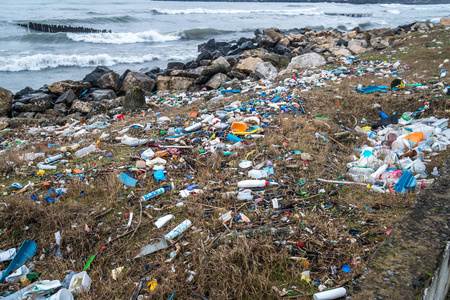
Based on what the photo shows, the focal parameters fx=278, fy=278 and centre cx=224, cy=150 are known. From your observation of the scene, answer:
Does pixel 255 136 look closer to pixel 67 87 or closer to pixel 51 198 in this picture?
pixel 51 198

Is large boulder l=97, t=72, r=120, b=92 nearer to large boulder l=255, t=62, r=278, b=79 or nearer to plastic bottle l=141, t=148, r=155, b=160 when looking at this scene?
large boulder l=255, t=62, r=278, b=79

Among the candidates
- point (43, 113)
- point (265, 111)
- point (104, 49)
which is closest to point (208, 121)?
point (265, 111)

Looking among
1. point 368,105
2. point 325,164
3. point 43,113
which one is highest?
point 368,105

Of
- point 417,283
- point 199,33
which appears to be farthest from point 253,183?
point 199,33

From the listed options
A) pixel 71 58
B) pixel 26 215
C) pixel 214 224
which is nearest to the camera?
pixel 214 224

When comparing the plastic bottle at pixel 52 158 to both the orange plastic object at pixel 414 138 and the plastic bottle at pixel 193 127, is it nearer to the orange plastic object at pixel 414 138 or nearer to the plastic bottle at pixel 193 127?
the plastic bottle at pixel 193 127

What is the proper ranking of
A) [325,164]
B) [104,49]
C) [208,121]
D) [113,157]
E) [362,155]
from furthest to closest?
[104,49] → [208,121] → [113,157] → [362,155] → [325,164]

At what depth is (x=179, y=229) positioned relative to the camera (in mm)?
2623

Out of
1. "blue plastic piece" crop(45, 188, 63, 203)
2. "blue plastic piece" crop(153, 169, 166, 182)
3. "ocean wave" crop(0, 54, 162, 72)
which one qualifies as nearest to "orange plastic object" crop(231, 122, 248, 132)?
"blue plastic piece" crop(153, 169, 166, 182)

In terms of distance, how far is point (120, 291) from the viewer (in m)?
2.05

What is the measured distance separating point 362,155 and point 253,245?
94.4 inches

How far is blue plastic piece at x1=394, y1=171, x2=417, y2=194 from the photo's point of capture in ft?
9.62

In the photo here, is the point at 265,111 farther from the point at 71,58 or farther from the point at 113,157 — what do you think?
the point at 71,58

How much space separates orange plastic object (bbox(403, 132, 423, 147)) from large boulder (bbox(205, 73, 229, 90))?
6.78 meters
